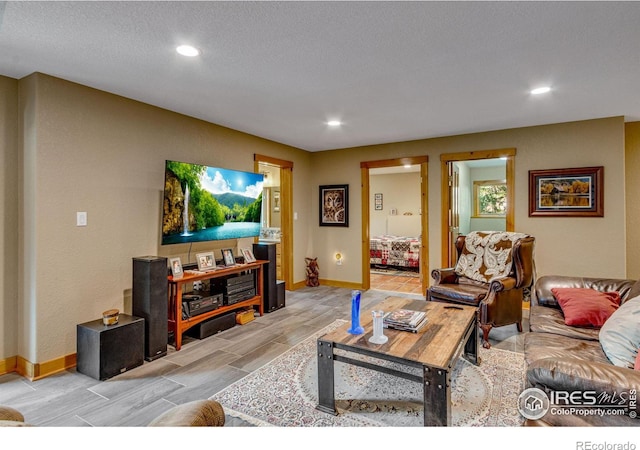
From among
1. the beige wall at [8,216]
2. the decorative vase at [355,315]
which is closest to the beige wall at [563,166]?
the decorative vase at [355,315]

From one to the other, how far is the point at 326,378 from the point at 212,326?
1845 millimetres

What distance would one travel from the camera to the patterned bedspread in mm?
6977

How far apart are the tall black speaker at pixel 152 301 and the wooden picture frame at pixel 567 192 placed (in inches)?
174

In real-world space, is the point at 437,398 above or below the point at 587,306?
below

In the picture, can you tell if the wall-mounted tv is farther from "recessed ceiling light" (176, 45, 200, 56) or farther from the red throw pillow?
the red throw pillow

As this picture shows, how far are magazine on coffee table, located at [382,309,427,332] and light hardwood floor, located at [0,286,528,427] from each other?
1.16m

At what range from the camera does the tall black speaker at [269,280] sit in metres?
4.38

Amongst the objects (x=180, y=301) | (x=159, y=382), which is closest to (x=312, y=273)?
(x=180, y=301)

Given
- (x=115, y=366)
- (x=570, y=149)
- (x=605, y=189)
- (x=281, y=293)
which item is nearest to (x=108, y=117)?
(x=115, y=366)

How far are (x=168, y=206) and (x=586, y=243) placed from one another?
4813mm

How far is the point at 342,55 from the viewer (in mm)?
2406

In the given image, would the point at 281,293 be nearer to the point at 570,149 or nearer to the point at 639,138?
the point at 570,149

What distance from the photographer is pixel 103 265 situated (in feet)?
10.1

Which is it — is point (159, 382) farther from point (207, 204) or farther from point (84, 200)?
point (207, 204)
